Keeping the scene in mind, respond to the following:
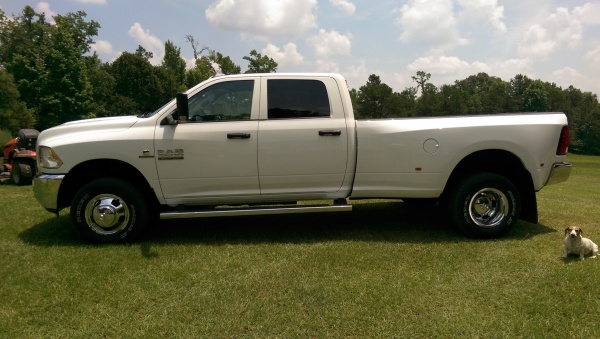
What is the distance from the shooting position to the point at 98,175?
5.02m

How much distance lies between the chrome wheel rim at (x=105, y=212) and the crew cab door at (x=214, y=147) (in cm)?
54

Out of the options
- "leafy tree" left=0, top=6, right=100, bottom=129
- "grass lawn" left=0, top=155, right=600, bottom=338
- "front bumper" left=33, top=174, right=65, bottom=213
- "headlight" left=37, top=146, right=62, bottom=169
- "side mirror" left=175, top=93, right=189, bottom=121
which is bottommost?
"grass lawn" left=0, top=155, right=600, bottom=338

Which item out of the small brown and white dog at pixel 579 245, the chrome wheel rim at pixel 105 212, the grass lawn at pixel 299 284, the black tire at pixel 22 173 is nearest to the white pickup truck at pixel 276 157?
the chrome wheel rim at pixel 105 212

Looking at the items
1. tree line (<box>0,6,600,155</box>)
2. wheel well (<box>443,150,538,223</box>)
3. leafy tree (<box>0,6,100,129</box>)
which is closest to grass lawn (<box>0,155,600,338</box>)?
wheel well (<box>443,150,538,223</box>)

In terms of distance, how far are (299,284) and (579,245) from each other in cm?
294

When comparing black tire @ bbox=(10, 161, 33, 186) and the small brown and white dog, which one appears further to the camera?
black tire @ bbox=(10, 161, 33, 186)

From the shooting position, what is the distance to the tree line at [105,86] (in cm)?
3688

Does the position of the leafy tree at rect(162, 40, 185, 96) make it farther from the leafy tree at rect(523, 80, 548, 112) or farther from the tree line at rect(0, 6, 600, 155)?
the leafy tree at rect(523, 80, 548, 112)

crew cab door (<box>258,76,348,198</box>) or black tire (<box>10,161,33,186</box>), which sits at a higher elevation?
crew cab door (<box>258,76,348,198</box>)

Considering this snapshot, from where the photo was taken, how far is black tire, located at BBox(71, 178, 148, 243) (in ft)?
15.5

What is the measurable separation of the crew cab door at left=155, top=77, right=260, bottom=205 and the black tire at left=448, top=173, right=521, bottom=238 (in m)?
2.48

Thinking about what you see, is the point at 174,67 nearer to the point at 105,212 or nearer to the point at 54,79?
the point at 54,79

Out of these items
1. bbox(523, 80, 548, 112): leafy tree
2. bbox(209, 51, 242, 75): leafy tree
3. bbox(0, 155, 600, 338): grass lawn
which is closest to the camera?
bbox(0, 155, 600, 338): grass lawn

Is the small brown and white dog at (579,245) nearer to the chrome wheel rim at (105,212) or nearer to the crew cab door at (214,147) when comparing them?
the crew cab door at (214,147)
